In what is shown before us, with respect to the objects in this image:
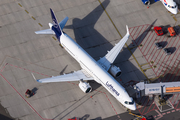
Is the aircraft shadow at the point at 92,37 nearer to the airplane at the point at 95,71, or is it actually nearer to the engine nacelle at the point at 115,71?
the airplane at the point at 95,71

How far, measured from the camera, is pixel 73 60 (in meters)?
66.2

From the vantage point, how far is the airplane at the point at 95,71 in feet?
177

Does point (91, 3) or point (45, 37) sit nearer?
point (45, 37)

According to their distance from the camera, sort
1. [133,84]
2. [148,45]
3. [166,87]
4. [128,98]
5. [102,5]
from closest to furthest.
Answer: [128,98] < [166,87] < [133,84] < [148,45] < [102,5]

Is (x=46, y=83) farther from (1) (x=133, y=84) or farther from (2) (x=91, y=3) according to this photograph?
(2) (x=91, y=3)

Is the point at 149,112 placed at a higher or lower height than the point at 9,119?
lower

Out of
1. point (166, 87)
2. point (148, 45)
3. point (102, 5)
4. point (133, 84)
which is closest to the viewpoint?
point (166, 87)

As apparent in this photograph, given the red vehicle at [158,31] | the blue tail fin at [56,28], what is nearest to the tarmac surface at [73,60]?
the red vehicle at [158,31]

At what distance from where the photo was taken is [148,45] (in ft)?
225

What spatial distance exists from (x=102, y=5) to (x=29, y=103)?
138ft

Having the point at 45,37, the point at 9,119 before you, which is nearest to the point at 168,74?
the point at 45,37

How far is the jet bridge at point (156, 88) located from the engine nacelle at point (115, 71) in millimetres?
6099

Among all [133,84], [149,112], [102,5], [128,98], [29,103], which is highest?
[102,5]

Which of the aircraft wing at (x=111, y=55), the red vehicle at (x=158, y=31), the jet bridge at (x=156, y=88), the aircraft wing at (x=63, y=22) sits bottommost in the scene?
the jet bridge at (x=156, y=88)
